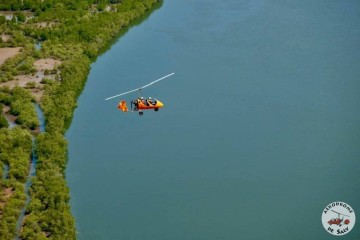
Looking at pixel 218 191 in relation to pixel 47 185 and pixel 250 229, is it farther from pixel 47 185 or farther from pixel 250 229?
pixel 47 185

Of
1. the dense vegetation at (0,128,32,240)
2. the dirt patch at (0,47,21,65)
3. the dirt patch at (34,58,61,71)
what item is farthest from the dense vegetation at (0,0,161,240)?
the dirt patch at (0,47,21,65)

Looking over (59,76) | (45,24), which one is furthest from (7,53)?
(45,24)

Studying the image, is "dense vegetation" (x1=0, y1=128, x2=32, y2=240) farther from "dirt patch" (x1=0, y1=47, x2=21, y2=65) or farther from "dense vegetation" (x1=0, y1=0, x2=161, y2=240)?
"dirt patch" (x1=0, y1=47, x2=21, y2=65)

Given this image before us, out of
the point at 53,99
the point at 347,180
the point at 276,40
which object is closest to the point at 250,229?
the point at 347,180

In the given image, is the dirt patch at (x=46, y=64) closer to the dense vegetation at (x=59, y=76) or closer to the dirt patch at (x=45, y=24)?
the dense vegetation at (x=59, y=76)

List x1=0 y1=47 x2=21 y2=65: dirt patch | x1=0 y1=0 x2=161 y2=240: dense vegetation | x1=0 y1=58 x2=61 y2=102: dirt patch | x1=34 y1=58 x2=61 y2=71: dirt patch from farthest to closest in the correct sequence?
x1=0 y1=47 x2=21 y2=65: dirt patch
x1=34 y1=58 x2=61 y2=71: dirt patch
x1=0 y1=58 x2=61 y2=102: dirt patch
x1=0 y1=0 x2=161 y2=240: dense vegetation
